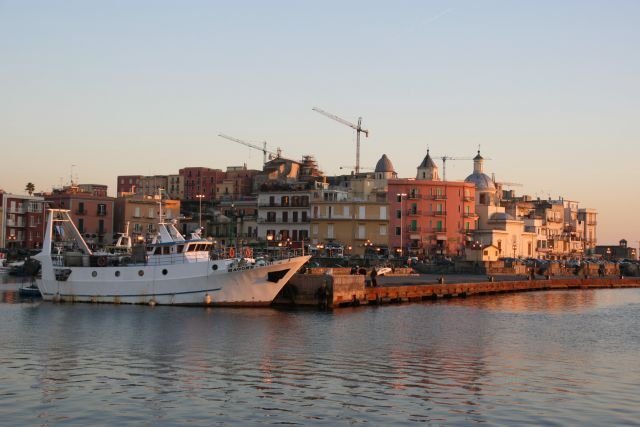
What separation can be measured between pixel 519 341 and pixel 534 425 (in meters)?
23.7

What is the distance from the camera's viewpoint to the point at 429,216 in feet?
433

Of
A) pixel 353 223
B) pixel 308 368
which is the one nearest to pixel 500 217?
pixel 353 223

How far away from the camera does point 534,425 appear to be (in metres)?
29.6

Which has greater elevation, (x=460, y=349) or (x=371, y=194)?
(x=371, y=194)

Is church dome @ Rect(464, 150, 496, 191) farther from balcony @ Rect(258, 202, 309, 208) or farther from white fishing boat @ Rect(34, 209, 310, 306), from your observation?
white fishing boat @ Rect(34, 209, 310, 306)

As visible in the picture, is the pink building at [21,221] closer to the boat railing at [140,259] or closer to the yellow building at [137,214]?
the yellow building at [137,214]

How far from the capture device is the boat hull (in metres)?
67.2

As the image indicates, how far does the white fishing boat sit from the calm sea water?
3.00 m

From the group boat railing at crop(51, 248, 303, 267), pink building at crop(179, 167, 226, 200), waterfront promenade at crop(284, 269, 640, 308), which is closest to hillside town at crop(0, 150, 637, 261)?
waterfront promenade at crop(284, 269, 640, 308)

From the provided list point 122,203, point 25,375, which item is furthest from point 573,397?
point 122,203

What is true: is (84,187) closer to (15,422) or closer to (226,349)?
(226,349)

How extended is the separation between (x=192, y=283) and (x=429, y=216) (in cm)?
6959

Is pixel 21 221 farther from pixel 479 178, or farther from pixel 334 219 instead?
pixel 479 178

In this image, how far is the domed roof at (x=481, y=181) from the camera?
152375mm
